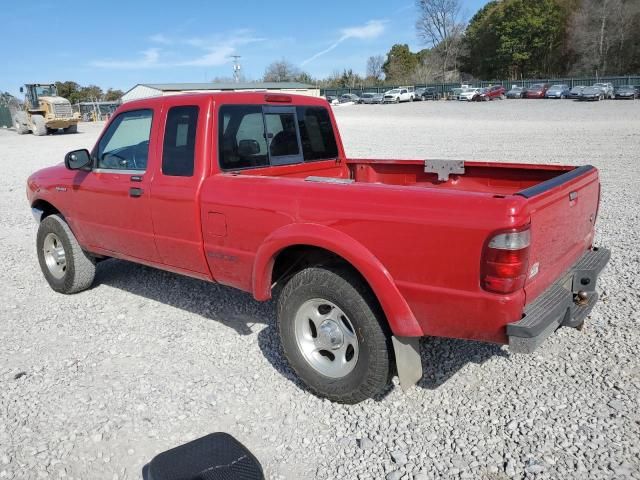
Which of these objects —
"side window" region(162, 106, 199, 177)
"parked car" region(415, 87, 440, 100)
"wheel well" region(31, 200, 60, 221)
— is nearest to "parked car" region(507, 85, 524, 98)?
"parked car" region(415, 87, 440, 100)

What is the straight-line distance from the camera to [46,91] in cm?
3728

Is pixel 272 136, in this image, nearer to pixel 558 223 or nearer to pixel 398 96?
pixel 558 223

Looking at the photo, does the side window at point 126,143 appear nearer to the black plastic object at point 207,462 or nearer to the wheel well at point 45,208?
the wheel well at point 45,208

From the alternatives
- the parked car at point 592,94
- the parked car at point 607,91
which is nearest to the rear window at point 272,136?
the parked car at point 592,94

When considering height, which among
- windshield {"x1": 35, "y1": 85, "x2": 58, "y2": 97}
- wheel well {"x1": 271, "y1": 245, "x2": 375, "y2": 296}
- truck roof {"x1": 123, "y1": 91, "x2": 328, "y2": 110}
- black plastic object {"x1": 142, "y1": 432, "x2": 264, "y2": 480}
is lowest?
black plastic object {"x1": 142, "y1": 432, "x2": 264, "y2": 480}

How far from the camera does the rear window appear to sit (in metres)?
3.98

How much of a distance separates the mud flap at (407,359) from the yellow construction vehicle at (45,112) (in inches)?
1458

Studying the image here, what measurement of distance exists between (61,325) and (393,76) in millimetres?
96053

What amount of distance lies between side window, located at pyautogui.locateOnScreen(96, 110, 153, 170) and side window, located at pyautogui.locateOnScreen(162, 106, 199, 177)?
280 millimetres

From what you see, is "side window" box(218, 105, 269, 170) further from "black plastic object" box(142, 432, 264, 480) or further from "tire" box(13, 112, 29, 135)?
"tire" box(13, 112, 29, 135)

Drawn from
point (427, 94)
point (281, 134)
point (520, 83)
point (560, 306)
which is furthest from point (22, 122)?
point (520, 83)

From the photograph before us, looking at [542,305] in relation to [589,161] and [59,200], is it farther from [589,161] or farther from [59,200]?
[589,161]

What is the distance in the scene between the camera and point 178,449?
2.91m

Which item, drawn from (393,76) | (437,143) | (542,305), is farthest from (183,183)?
(393,76)
